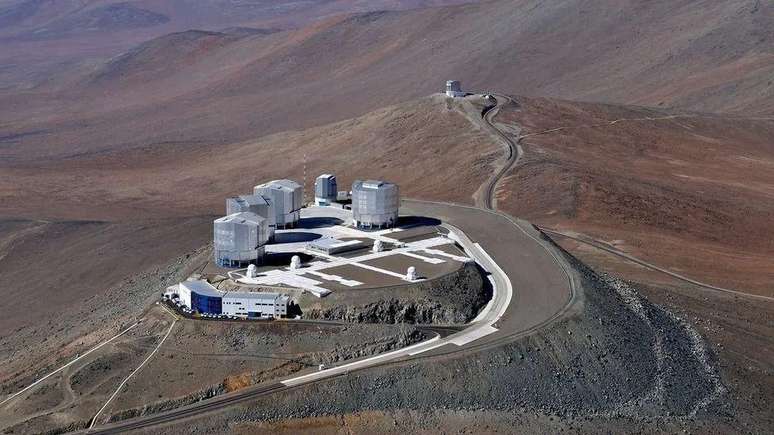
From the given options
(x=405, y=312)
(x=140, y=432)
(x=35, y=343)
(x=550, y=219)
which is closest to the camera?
(x=140, y=432)

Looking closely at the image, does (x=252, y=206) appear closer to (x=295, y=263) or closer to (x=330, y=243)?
(x=330, y=243)

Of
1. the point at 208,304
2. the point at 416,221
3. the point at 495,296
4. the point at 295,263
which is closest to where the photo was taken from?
the point at 208,304

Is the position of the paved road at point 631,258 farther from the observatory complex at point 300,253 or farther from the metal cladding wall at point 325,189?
the metal cladding wall at point 325,189

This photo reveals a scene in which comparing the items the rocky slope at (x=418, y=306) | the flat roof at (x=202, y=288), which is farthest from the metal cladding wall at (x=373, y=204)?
the flat roof at (x=202, y=288)

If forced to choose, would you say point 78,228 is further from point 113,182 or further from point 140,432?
point 140,432

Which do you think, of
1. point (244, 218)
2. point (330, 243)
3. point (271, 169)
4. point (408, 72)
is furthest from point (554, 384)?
point (408, 72)

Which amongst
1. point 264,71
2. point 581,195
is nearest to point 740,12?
point 264,71
